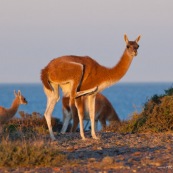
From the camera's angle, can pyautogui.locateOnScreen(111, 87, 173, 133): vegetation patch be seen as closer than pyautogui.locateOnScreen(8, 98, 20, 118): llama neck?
Yes

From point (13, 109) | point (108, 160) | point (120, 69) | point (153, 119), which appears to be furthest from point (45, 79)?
point (13, 109)

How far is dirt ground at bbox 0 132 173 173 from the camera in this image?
12289 mm

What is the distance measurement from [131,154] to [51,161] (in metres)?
1.97

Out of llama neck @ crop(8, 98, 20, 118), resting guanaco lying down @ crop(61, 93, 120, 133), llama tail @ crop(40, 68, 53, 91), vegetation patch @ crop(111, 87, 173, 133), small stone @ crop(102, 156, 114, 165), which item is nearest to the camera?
small stone @ crop(102, 156, 114, 165)

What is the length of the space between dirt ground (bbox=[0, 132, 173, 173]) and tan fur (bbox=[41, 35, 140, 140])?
0.88 metres

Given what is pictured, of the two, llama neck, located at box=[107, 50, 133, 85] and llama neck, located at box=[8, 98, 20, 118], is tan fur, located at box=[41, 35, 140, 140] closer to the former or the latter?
llama neck, located at box=[107, 50, 133, 85]

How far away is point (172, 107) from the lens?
18.8m

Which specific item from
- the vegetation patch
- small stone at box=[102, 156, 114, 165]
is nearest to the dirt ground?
small stone at box=[102, 156, 114, 165]

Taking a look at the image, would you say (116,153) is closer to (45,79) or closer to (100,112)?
(45,79)

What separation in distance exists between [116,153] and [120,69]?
12.3 ft

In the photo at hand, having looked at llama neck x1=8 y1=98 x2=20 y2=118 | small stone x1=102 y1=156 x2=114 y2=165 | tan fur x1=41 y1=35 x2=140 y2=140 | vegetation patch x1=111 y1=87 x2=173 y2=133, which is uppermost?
tan fur x1=41 y1=35 x2=140 y2=140

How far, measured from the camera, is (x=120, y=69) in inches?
693

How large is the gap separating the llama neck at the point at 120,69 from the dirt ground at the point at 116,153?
1.45 m

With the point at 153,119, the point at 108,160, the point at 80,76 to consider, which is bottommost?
the point at 108,160
